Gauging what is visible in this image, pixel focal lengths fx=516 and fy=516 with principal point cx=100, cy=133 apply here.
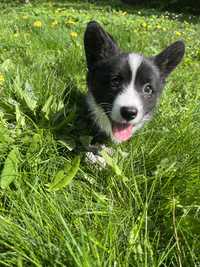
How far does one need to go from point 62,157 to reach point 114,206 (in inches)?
23.7

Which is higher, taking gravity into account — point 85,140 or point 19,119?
point 19,119

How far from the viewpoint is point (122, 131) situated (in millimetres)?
4027

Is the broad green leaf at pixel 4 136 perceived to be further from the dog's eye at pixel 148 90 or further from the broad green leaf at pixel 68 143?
the dog's eye at pixel 148 90

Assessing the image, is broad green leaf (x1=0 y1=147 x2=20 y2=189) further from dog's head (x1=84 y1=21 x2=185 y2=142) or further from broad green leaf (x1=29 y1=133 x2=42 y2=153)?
dog's head (x1=84 y1=21 x2=185 y2=142)

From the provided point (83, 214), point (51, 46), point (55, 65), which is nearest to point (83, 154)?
point (83, 214)

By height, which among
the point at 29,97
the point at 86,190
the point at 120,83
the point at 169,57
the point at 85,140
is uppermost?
the point at 169,57

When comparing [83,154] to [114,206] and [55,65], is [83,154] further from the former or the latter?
[55,65]

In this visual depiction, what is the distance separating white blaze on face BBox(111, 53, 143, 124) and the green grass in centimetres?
18

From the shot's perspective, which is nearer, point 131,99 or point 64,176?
point 64,176

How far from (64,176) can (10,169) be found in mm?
323

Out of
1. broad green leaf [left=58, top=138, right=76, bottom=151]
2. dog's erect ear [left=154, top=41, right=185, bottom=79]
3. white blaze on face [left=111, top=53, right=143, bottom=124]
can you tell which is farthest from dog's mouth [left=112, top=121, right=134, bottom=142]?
dog's erect ear [left=154, top=41, right=185, bottom=79]

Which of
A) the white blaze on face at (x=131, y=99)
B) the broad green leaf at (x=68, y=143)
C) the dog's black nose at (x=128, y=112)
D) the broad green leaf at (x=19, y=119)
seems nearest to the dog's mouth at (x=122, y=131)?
the white blaze on face at (x=131, y=99)

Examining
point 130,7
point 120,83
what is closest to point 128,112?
point 120,83

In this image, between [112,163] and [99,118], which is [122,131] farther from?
[112,163]
